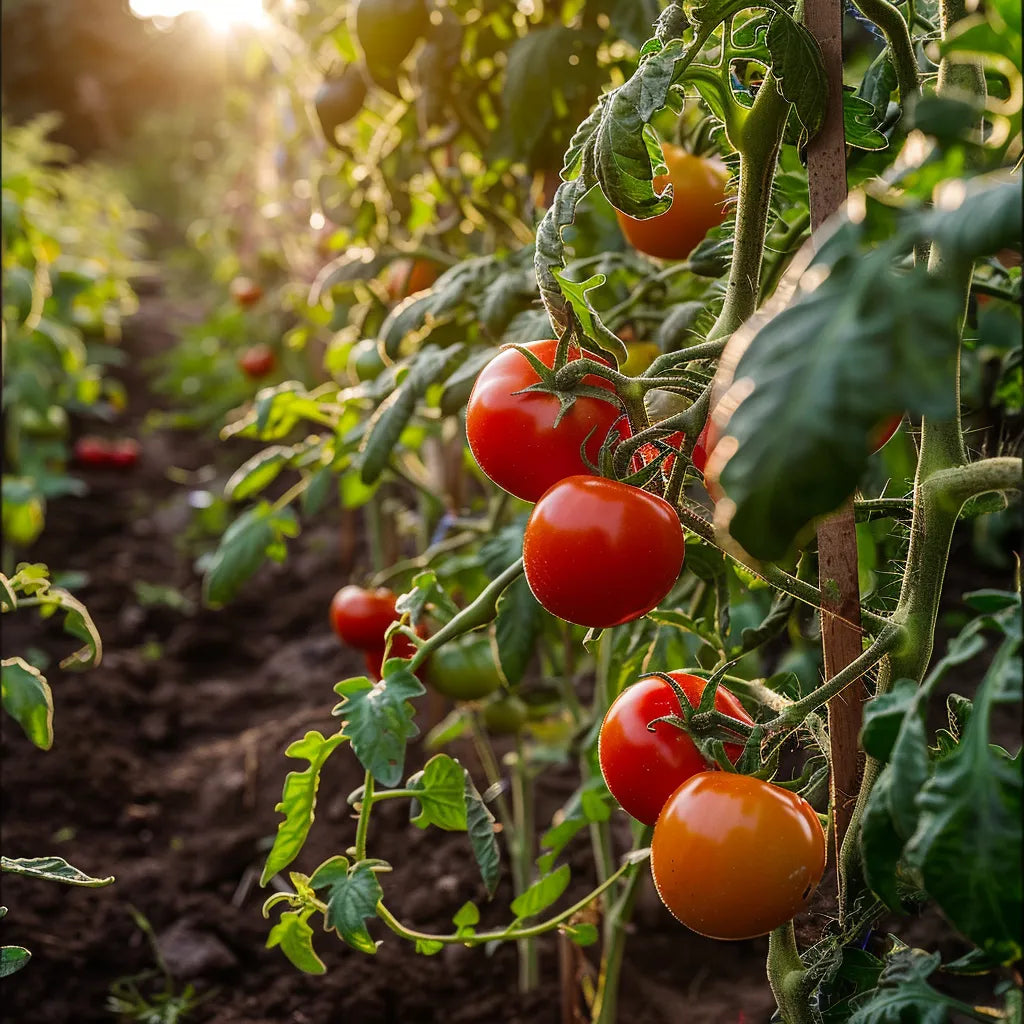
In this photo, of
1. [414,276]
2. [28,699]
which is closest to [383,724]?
[28,699]

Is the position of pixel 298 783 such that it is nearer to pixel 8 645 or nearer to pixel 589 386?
pixel 589 386

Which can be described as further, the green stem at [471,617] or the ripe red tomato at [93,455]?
the ripe red tomato at [93,455]

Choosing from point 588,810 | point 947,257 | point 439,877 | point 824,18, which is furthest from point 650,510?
point 439,877

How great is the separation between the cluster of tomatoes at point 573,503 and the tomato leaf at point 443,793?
1.04 feet

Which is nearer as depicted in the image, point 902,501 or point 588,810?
point 902,501

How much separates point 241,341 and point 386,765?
4.62 meters

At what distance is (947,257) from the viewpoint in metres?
0.63

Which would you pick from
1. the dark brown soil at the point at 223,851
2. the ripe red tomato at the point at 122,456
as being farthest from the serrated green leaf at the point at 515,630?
the ripe red tomato at the point at 122,456

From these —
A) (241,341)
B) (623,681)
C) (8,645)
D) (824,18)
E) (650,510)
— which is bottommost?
(8,645)

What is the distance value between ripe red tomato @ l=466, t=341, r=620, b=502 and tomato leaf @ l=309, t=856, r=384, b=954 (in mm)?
375

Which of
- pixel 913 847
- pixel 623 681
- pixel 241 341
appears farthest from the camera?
pixel 241 341

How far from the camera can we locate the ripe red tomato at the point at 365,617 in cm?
156

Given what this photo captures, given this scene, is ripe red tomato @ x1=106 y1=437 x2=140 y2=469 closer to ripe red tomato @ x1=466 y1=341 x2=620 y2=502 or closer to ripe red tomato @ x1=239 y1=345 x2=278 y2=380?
ripe red tomato @ x1=239 y1=345 x2=278 y2=380

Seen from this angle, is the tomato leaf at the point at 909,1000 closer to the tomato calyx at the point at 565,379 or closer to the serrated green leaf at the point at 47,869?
the tomato calyx at the point at 565,379
